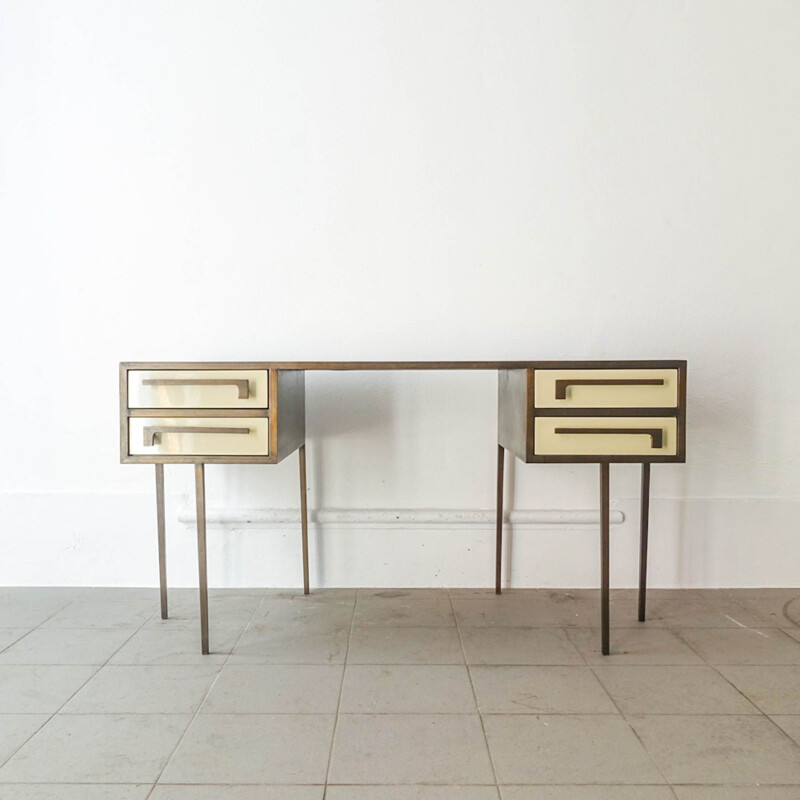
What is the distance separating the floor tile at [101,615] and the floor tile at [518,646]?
92cm

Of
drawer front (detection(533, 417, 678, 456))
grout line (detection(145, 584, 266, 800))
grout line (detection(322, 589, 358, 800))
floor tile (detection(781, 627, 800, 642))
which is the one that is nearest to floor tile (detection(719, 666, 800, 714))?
floor tile (detection(781, 627, 800, 642))

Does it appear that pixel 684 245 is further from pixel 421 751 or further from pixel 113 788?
pixel 113 788

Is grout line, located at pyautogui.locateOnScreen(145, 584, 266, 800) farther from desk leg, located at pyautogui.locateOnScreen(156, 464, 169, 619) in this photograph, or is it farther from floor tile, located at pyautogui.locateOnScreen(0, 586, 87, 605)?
floor tile, located at pyautogui.locateOnScreen(0, 586, 87, 605)

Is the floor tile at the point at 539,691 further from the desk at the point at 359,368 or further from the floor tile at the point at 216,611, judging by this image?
the floor tile at the point at 216,611

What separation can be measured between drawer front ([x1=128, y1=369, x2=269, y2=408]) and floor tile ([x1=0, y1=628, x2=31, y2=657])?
707mm

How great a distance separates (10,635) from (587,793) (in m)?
1.50

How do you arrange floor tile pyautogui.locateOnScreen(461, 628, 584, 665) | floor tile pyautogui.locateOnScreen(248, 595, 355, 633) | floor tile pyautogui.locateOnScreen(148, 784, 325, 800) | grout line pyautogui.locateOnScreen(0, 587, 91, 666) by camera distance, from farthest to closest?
floor tile pyautogui.locateOnScreen(248, 595, 355, 633)
grout line pyautogui.locateOnScreen(0, 587, 91, 666)
floor tile pyautogui.locateOnScreen(461, 628, 584, 665)
floor tile pyautogui.locateOnScreen(148, 784, 325, 800)

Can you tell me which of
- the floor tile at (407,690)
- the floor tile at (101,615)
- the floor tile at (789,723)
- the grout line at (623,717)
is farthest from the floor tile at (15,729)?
the floor tile at (789,723)

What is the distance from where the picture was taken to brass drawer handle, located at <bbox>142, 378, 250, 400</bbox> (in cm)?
160

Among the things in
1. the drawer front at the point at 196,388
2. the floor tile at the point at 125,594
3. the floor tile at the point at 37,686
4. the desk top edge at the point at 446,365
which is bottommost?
the floor tile at the point at 125,594

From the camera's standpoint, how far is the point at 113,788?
3.59ft

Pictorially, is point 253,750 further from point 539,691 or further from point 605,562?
point 605,562

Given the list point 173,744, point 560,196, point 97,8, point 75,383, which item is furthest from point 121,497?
point 560,196

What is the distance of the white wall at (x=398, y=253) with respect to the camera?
2.09m
